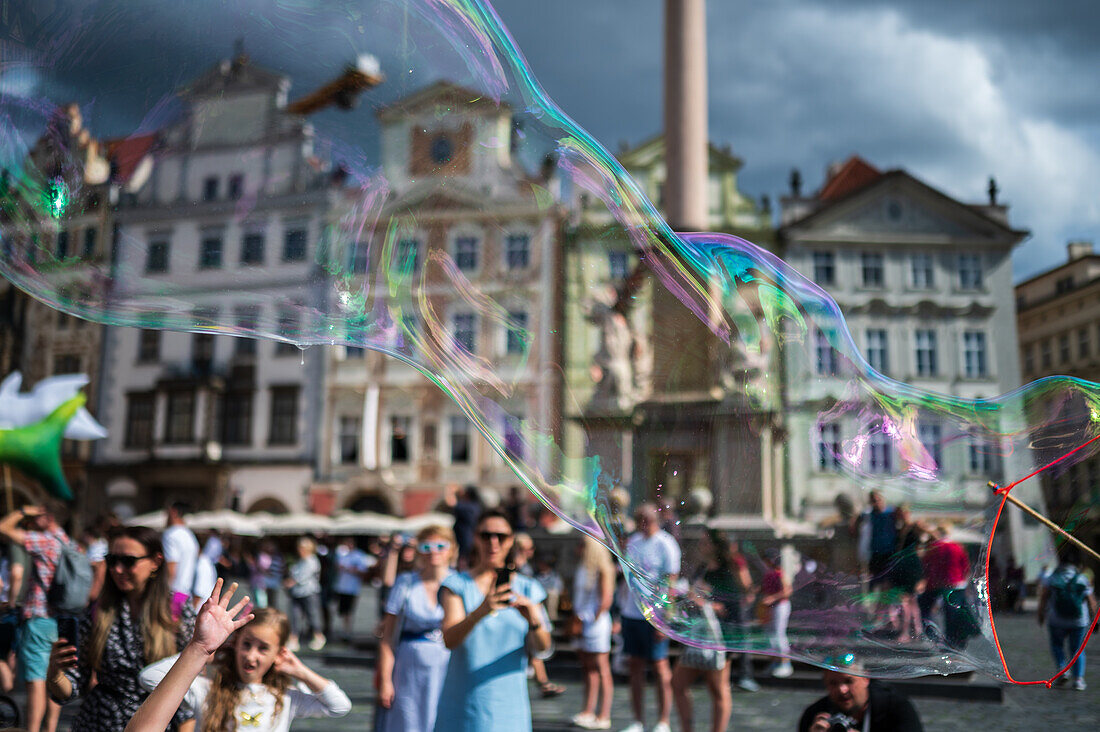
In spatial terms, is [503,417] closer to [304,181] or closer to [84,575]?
[304,181]

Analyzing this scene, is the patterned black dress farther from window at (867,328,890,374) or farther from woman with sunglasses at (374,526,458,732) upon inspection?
window at (867,328,890,374)

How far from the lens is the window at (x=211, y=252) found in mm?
3676

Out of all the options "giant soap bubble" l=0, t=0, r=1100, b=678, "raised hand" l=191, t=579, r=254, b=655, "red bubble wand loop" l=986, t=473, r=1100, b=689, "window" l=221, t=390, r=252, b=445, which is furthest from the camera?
"window" l=221, t=390, r=252, b=445

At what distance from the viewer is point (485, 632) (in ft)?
12.8

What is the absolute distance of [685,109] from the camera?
18.3 m

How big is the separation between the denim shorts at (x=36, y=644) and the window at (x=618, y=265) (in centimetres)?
457

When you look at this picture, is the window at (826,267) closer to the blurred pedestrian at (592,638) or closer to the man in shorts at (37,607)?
the blurred pedestrian at (592,638)

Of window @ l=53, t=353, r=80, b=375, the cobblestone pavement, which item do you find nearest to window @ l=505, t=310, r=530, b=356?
the cobblestone pavement

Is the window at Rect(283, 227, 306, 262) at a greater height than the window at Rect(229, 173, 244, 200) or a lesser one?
lesser

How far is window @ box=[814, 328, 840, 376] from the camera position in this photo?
3857 mm

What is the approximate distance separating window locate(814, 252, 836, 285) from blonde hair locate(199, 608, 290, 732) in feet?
108

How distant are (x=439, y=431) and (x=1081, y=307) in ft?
78.3

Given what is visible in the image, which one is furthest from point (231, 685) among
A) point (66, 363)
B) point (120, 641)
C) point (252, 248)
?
point (66, 363)

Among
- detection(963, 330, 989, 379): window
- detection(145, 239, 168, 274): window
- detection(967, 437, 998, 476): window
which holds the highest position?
detection(963, 330, 989, 379): window
